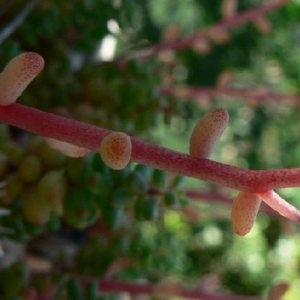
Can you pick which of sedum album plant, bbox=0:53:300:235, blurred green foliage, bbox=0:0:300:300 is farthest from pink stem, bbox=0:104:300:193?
blurred green foliage, bbox=0:0:300:300

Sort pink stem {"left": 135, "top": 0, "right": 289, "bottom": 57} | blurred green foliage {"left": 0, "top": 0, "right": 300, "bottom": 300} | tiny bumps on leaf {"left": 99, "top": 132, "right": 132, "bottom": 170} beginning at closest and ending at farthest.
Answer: tiny bumps on leaf {"left": 99, "top": 132, "right": 132, "bottom": 170} < blurred green foliage {"left": 0, "top": 0, "right": 300, "bottom": 300} < pink stem {"left": 135, "top": 0, "right": 289, "bottom": 57}

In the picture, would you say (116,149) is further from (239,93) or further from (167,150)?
(239,93)

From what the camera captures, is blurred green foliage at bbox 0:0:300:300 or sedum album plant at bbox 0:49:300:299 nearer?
sedum album plant at bbox 0:49:300:299

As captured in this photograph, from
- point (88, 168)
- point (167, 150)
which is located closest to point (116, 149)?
point (167, 150)

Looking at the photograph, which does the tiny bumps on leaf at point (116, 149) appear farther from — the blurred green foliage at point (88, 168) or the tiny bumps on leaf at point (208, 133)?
the blurred green foliage at point (88, 168)

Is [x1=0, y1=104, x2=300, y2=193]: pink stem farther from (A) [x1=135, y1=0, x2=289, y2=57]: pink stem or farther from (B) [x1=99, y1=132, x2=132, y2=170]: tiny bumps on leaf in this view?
(A) [x1=135, y1=0, x2=289, y2=57]: pink stem

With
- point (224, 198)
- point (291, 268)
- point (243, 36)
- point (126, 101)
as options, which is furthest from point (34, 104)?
point (291, 268)

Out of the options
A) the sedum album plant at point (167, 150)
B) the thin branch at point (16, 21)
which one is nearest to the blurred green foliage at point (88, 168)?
the thin branch at point (16, 21)
